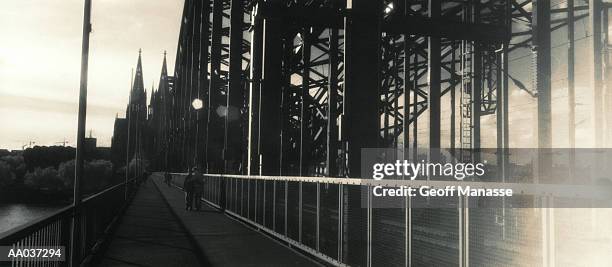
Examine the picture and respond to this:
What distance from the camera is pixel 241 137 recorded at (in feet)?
84.1

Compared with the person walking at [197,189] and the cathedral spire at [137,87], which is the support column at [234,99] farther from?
the cathedral spire at [137,87]

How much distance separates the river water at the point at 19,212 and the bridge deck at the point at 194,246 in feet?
335

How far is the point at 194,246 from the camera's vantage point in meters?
12.2

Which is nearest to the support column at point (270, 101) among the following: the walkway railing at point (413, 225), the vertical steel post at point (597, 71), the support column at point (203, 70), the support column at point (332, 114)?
the support column at point (332, 114)

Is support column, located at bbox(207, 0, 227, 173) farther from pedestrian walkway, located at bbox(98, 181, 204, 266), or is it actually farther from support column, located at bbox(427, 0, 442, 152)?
support column, located at bbox(427, 0, 442, 152)

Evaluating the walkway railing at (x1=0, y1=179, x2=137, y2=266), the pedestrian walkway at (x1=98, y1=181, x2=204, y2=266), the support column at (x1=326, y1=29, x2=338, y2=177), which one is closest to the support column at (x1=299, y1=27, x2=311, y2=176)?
the support column at (x1=326, y1=29, x2=338, y2=177)

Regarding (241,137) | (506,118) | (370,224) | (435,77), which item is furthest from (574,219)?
(241,137)

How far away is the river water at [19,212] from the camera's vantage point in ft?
368

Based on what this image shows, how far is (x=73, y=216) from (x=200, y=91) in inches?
1450

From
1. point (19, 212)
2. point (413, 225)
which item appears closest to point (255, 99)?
point (413, 225)

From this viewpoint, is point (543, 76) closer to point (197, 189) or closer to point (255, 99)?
point (255, 99)

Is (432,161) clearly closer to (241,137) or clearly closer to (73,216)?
(241,137)

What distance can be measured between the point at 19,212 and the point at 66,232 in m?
136

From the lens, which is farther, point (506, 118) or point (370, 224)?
point (506, 118)
